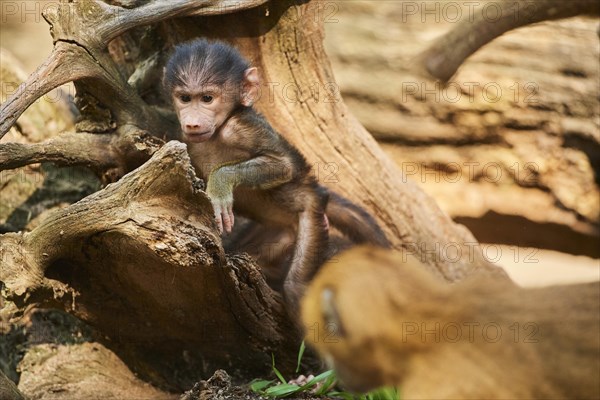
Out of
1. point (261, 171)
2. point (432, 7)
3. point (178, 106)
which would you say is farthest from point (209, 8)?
point (432, 7)

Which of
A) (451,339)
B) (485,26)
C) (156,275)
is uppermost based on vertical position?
(485,26)

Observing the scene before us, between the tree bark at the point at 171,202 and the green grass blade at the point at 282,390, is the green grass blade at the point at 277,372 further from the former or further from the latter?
the green grass blade at the point at 282,390

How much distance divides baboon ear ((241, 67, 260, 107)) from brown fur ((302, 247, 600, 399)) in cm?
232

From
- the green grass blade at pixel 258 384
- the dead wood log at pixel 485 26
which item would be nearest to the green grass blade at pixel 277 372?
the green grass blade at pixel 258 384

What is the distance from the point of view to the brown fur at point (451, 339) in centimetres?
193

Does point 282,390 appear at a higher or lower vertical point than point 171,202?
lower

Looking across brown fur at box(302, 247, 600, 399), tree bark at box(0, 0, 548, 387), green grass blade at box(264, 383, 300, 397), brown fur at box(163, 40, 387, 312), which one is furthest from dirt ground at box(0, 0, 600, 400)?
brown fur at box(302, 247, 600, 399)

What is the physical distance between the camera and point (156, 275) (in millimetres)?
3547

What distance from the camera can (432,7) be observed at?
8258mm

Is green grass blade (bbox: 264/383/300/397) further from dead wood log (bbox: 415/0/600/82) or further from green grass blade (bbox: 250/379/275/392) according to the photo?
dead wood log (bbox: 415/0/600/82)

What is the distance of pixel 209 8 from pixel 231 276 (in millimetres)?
1446

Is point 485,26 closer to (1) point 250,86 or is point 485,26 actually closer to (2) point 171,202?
(1) point 250,86

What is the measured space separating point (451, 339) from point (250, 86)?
2514 millimetres

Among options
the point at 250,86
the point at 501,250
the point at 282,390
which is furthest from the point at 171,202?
the point at 501,250
